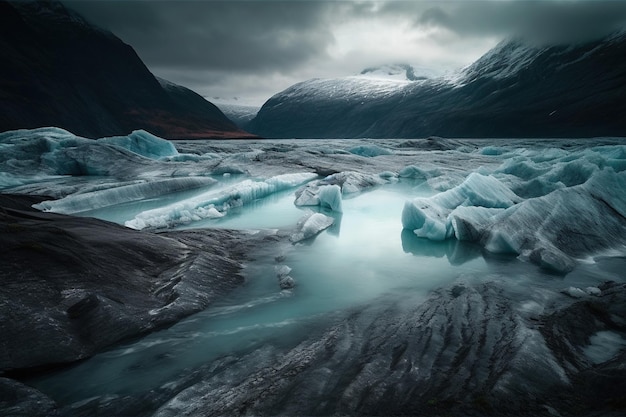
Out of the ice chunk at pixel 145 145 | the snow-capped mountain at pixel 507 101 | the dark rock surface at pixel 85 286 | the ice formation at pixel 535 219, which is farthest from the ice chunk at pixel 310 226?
the snow-capped mountain at pixel 507 101

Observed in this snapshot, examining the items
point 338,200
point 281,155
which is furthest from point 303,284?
point 281,155

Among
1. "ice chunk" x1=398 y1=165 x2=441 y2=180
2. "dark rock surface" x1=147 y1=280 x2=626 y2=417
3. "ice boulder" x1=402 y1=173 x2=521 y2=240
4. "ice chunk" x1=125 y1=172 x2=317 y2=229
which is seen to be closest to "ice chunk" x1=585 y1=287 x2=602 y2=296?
"dark rock surface" x1=147 y1=280 x2=626 y2=417

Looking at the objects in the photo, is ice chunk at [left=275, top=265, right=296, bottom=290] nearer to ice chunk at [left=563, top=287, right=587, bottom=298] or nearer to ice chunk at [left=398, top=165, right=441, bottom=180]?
ice chunk at [left=563, top=287, right=587, bottom=298]

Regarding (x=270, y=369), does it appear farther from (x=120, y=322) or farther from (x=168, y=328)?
(x=120, y=322)

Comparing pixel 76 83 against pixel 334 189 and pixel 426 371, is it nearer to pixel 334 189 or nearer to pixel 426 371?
pixel 334 189

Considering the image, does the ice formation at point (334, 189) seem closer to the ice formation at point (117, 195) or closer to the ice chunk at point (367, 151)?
the ice formation at point (117, 195)

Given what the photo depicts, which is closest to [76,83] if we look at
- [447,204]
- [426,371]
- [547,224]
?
[447,204]
